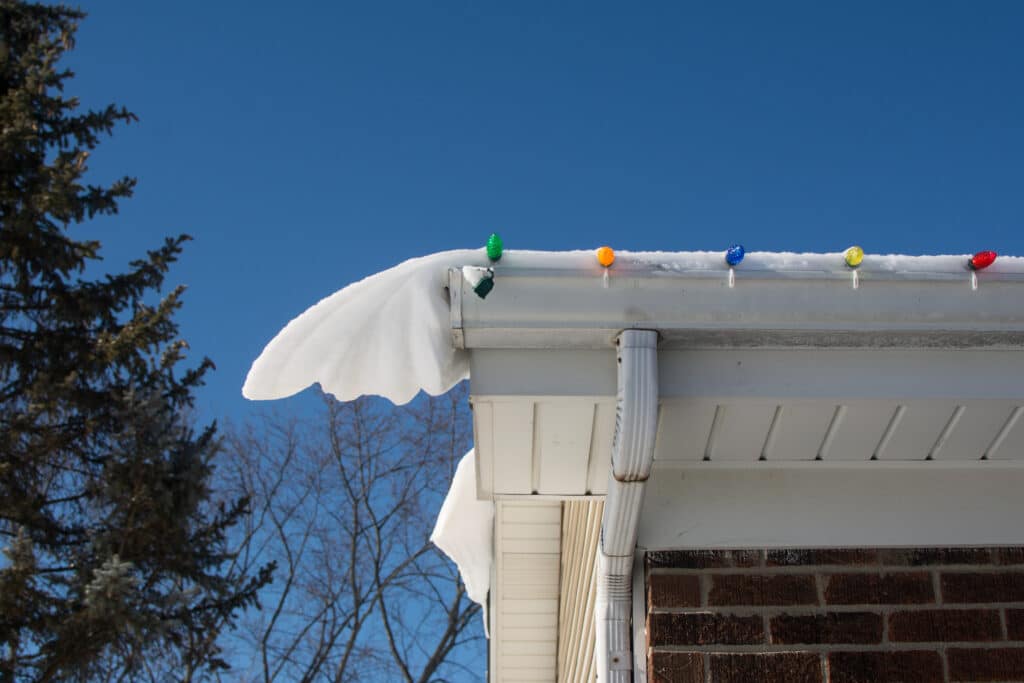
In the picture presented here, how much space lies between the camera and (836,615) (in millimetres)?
2152

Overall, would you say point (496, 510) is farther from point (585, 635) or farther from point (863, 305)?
point (863, 305)

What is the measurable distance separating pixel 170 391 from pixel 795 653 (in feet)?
29.0

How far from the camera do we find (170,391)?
1003 centimetres

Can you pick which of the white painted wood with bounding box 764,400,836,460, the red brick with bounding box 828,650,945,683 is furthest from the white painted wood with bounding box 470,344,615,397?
the red brick with bounding box 828,650,945,683

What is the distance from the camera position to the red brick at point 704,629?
2.12 meters

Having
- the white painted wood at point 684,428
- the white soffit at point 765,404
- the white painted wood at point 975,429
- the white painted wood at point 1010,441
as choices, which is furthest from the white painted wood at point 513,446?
the white painted wood at point 1010,441

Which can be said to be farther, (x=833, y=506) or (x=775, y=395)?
(x=833, y=506)

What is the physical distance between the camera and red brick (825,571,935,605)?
2.18 metres

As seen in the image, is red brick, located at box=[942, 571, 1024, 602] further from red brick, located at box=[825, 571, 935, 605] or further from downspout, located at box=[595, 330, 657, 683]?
downspout, located at box=[595, 330, 657, 683]

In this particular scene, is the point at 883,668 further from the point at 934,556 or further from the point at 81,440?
the point at 81,440

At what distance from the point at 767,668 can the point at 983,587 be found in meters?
0.53

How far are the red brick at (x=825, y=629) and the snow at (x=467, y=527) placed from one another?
54.6 inches

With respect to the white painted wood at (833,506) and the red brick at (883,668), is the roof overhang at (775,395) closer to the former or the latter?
the white painted wood at (833,506)

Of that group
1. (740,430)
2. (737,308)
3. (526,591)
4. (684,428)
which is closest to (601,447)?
(684,428)
